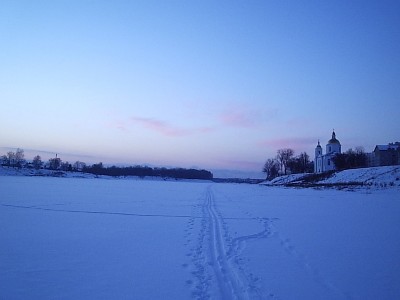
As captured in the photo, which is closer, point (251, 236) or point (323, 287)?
point (323, 287)

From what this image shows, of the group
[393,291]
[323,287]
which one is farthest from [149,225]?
[393,291]

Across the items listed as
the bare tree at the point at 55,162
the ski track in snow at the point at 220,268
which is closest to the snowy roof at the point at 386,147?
the ski track in snow at the point at 220,268

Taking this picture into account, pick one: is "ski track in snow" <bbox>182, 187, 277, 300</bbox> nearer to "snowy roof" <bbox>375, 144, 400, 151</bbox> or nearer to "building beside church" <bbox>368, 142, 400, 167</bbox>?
"building beside church" <bbox>368, 142, 400, 167</bbox>

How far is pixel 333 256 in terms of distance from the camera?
26.0 feet

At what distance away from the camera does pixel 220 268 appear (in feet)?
22.1

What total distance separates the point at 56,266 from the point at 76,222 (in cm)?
608

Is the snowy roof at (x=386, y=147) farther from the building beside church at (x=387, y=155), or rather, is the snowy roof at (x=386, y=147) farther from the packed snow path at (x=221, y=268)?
the packed snow path at (x=221, y=268)

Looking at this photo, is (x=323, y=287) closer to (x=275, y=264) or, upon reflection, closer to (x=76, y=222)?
(x=275, y=264)

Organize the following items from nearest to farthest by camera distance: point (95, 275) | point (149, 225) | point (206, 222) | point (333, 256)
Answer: point (95, 275)
point (333, 256)
point (149, 225)
point (206, 222)

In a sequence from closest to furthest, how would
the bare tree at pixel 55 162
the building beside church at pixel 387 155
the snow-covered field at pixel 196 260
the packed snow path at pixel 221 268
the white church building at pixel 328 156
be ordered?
the packed snow path at pixel 221 268, the snow-covered field at pixel 196 260, the building beside church at pixel 387 155, the white church building at pixel 328 156, the bare tree at pixel 55 162

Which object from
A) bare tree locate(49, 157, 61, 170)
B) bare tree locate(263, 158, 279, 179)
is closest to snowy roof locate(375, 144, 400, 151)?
bare tree locate(263, 158, 279, 179)

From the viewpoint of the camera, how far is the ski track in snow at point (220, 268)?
17.8ft

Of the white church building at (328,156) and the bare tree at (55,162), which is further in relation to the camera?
the bare tree at (55,162)

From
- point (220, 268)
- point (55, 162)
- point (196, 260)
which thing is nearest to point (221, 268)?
point (220, 268)
